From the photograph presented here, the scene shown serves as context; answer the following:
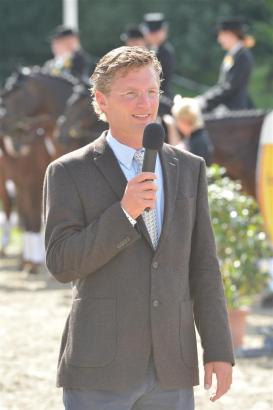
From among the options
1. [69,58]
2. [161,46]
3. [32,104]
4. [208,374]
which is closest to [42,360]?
[208,374]

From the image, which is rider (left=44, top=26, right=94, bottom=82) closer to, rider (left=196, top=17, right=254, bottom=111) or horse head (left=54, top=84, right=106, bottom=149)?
horse head (left=54, top=84, right=106, bottom=149)

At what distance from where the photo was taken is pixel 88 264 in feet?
9.61

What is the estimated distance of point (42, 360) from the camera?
6.98 m

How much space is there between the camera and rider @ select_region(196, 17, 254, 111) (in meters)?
10.6

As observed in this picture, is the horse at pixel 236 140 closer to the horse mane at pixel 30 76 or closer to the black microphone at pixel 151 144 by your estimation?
the horse mane at pixel 30 76

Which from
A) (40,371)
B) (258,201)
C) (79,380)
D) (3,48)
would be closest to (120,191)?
(79,380)

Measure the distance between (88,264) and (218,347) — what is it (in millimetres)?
502

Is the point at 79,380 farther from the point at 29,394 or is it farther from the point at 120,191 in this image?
the point at 29,394

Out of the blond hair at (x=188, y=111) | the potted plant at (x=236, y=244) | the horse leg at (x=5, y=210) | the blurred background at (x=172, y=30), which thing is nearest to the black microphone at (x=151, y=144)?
the potted plant at (x=236, y=244)

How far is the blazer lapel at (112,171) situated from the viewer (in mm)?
3014

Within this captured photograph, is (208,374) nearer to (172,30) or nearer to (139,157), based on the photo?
(139,157)

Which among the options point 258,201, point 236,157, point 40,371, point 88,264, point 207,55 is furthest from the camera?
point 207,55

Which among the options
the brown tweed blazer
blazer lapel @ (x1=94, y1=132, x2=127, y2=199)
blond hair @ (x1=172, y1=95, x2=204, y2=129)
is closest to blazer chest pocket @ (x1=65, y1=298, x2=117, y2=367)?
the brown tweed blazer

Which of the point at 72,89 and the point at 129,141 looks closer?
the point at 129,141
